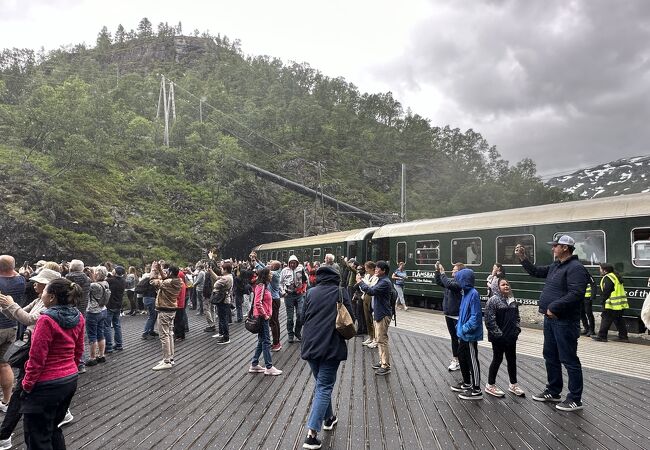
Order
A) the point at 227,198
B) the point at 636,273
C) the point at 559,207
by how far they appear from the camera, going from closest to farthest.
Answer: the point at 636,273 < the point at 559,207 < the point at 227,198

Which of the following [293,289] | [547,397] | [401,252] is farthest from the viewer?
[401,252]

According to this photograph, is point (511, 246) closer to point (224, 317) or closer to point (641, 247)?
point (641, 247)

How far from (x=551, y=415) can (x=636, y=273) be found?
7.24 meters

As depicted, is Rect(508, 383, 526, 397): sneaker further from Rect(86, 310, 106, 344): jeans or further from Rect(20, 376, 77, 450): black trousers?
Rect(86, 310, 106, 344): jeans

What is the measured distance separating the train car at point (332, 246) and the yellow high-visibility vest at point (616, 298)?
12.2 meters

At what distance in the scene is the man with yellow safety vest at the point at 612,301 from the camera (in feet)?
31.1

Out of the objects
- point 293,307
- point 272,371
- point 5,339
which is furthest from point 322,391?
point 293,307

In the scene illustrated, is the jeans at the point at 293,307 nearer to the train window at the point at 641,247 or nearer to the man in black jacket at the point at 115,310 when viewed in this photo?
the man in black jacket at the point at 115,310

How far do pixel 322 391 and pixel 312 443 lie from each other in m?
0.50

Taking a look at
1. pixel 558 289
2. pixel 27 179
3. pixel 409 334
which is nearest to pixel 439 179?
pixel 27 179

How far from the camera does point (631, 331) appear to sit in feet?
34.7

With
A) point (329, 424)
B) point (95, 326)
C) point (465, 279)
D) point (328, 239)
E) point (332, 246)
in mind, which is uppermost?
point (328, 239)

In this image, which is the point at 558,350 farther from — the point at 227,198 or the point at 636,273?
the point at 227,198

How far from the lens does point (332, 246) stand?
24.2 meters
